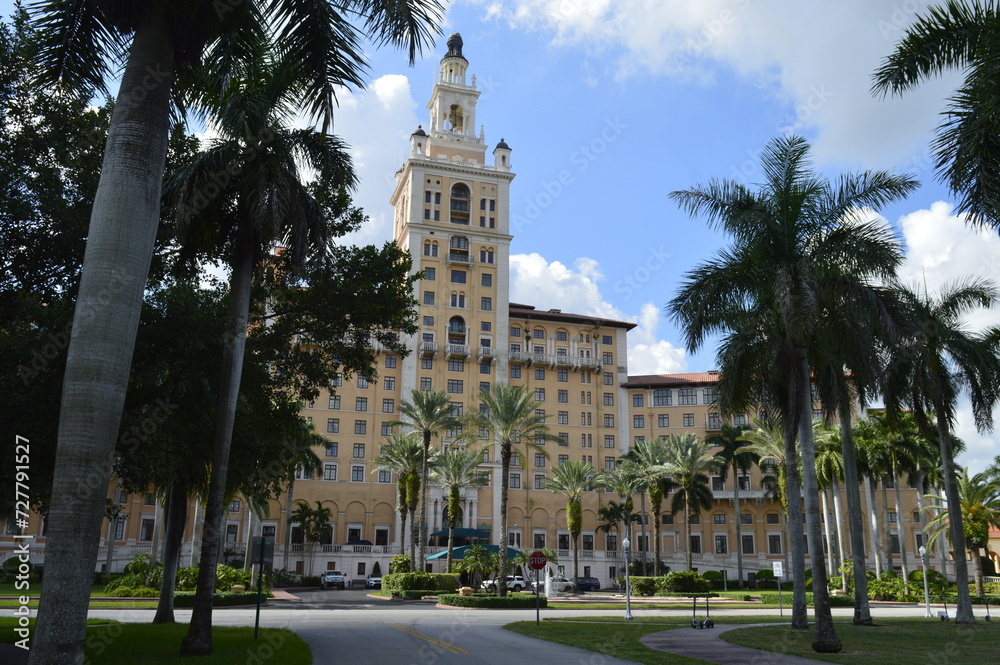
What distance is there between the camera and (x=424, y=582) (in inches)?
1957

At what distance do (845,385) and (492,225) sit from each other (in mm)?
66918

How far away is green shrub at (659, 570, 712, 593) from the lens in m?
56.9

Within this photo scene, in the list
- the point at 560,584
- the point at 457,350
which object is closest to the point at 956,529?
the point at 560,584

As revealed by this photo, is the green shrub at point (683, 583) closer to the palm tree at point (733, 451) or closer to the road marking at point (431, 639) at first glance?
the palm tree at point (733, 451)

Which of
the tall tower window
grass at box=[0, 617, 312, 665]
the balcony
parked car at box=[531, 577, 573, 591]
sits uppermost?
the tall tower window

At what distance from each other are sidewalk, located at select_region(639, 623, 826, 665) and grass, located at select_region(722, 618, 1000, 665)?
0.55 m

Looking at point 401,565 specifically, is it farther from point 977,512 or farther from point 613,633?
point 977,512

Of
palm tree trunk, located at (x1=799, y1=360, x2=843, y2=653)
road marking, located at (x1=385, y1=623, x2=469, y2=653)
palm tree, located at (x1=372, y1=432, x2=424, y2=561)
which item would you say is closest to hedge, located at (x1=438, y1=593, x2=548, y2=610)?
road marking, located at (x1=385, y1=623, x2=469, y2=653)

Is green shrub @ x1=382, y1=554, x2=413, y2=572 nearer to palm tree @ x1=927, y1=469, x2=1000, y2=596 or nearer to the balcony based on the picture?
the balcony

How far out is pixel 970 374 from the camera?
31266 mm

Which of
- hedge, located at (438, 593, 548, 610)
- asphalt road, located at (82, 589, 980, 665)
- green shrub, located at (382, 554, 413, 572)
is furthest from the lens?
green shrub, located at (382, 554, 413, 572)

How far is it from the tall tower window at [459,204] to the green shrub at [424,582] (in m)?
47.1

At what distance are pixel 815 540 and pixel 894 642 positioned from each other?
12.1ft

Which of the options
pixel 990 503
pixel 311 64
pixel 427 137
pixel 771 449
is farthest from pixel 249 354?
pixel 427 137
